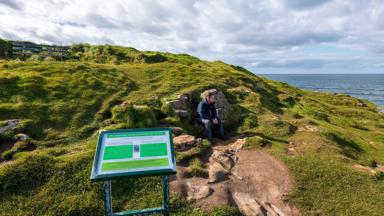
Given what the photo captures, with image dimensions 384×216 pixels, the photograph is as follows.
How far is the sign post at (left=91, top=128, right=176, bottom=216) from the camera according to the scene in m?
5.70

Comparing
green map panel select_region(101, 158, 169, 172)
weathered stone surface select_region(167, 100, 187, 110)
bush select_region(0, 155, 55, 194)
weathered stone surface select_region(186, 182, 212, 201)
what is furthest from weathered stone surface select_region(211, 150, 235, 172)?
bush select_region(0, 155, 55, 194)

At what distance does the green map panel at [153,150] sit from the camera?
6105 millimetres

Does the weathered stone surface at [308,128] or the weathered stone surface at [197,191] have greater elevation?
the weathered stone surface at [308,128]

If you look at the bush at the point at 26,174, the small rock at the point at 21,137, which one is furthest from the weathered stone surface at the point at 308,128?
the small rock at the point at 21,137

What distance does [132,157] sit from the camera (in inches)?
235

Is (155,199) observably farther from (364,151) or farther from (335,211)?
(364,151)

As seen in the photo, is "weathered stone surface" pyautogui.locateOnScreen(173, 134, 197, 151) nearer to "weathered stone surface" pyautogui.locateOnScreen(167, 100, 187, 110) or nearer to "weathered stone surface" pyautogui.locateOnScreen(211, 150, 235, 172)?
"weathered stone surface" pyautogui.locateOnScreen(211, 150, 235, 172)

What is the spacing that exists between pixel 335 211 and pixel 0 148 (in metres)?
11.5

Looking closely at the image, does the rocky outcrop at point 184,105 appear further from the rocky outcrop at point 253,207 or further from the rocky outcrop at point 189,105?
the rocky outcrop at point 253,207

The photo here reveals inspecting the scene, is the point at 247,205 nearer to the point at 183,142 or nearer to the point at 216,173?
the point at 216,173

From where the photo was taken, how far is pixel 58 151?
9.69 metres

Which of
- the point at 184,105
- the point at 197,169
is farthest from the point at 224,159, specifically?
the point at 184,105

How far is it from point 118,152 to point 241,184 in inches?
177

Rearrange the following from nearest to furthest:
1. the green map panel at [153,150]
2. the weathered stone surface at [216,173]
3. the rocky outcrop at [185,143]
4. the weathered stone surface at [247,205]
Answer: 1. the green map panel at [153,150]
2. the weathered stone surface at [247,205]
3. the weathered stone surface at [216,173]
4. the rocky outcrop at [185,143]
